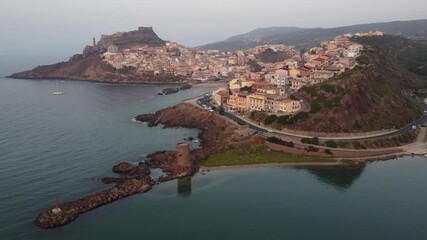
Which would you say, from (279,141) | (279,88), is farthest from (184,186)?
(279,88)

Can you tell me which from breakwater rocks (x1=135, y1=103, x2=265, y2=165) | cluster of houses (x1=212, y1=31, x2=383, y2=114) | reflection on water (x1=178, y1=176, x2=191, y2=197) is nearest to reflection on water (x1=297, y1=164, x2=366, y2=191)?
breakwater rocks (x1=135, y1=103, x2=265, y2=165)

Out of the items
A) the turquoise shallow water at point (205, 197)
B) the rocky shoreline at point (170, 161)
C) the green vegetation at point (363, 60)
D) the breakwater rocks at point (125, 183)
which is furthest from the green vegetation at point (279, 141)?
the green vegetation at point (363, 60)

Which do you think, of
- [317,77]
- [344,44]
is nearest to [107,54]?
[344,44]

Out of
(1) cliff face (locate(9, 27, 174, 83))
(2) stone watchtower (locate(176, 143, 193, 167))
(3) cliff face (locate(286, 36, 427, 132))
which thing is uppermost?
(1) cliff face (locate(9, 27, 174, 83))

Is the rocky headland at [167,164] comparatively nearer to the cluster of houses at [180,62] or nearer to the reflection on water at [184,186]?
the reflection on water at [184,186]

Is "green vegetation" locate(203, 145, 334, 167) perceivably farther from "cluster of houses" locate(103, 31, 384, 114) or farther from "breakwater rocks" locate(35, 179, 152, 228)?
"cluster of houses" locate(103, 31, 384, 114)

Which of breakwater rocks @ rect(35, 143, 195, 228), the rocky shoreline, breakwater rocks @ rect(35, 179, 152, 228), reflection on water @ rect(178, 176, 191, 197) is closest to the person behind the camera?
breakwater rocks @ rect(35, 179, 152, 228)
